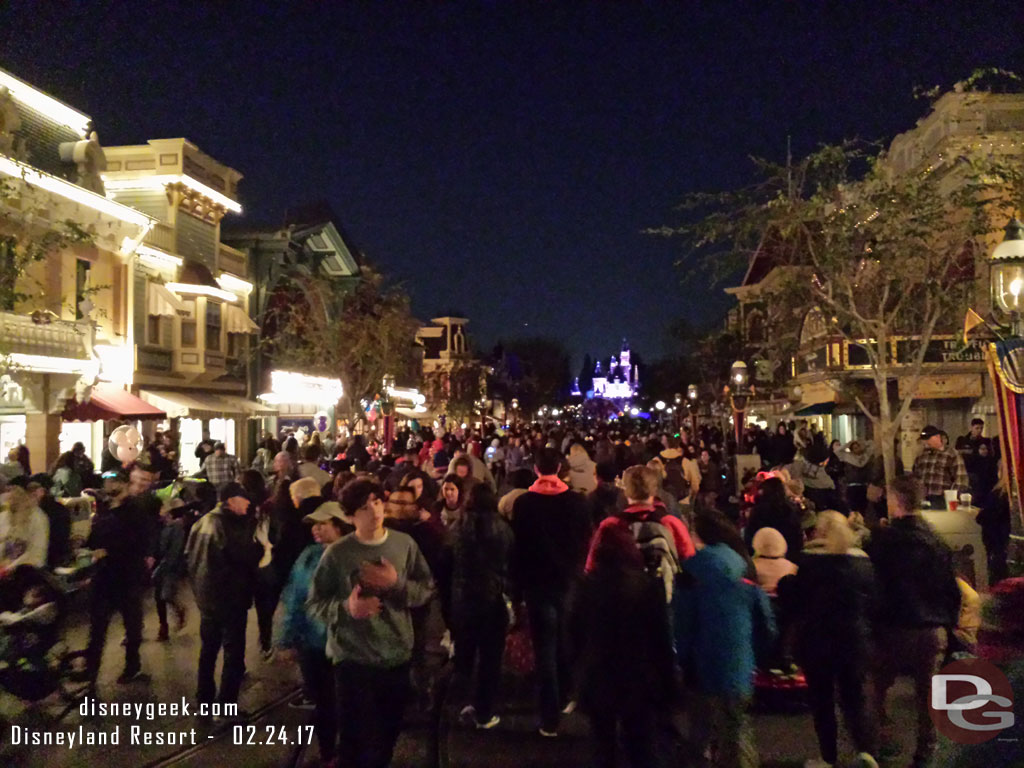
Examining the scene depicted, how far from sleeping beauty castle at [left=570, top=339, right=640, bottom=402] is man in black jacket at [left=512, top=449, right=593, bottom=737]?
475 feet

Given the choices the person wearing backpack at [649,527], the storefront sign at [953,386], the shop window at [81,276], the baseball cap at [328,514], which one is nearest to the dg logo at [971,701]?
the person wearing backpack at [649,527]

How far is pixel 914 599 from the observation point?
4.95 meters

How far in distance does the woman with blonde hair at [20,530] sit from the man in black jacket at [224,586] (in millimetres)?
1371

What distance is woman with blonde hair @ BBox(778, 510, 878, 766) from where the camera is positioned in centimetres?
480

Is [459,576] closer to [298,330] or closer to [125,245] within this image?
[125,245]

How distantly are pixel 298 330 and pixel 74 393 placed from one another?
1325 centimetres

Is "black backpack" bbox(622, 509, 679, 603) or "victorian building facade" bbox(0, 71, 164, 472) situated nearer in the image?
"black backpack" bbox(622, 509, 679, 603)

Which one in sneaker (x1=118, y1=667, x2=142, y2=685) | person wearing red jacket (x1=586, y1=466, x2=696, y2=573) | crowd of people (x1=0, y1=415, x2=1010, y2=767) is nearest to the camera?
crowd of people (x1=0, y1=415, x2=1010, y2=767)

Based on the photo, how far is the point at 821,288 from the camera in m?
13.7

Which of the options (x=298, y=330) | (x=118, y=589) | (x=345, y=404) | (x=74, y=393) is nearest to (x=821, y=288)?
(x=118, y=589)

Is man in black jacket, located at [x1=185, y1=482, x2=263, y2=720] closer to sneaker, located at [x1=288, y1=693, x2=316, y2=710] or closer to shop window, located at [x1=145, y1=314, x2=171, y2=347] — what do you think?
sneaker, located at [x1=288, y1=693, x2=316, y2=710]

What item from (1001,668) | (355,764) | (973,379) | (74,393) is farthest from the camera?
(973,379)

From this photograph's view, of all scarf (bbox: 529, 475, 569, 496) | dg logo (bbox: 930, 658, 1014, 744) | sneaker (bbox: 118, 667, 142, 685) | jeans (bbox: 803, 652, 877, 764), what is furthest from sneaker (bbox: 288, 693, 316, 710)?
dg logo (bbox: 930, 658, 1014, 744)

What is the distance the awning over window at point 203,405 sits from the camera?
21.8 m
